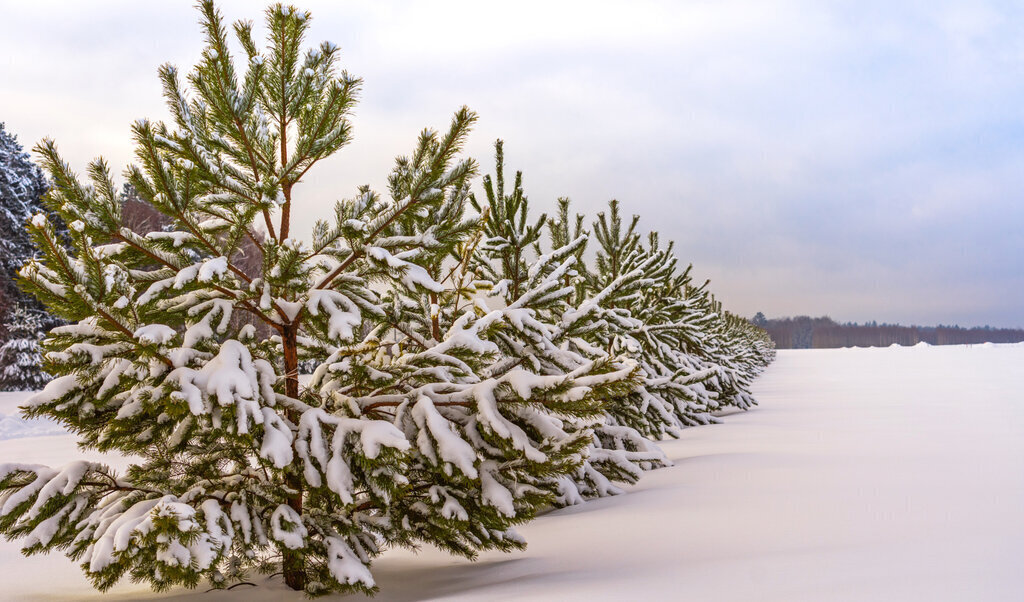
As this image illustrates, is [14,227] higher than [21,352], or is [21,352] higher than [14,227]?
[14,227]

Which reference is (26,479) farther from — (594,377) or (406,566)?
(594,377)

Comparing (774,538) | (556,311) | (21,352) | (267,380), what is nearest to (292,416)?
(267,380)

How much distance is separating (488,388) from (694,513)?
1.84 metres

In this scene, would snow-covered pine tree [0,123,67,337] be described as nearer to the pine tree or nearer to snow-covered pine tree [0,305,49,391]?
snow-covered pine tree [0,305,49,391]

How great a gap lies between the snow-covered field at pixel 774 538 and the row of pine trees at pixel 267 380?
0.44 metres

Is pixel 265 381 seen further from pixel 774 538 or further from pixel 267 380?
pixel 774 538

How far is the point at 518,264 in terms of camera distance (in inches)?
273

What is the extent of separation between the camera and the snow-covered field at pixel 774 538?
277cm

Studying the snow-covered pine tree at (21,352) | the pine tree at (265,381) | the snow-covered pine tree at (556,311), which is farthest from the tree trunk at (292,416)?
the snow-covered pine tree at (21,352)

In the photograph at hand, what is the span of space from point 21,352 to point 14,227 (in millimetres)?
4636

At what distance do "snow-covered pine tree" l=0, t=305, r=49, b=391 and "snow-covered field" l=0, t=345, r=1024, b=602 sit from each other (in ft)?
78.9

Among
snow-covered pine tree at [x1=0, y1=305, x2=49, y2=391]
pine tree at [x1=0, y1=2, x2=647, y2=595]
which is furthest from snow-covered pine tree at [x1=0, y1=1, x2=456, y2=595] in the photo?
snow-covered pine tree at [x1=0, y1=305, x2=49, y2=391]

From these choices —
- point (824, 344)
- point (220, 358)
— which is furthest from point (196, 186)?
point (824, 344)

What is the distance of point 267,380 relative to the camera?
352cm
